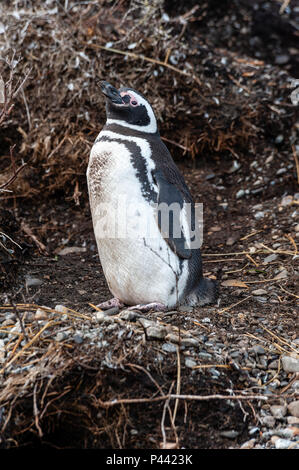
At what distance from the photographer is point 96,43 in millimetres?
4703

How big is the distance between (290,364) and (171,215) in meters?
0.90

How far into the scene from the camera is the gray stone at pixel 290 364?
8.16 feet

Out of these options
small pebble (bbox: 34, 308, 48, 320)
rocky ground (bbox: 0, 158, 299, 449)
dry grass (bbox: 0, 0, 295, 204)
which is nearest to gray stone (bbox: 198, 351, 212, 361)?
rocky ground (bbox: 0, 158, 299, 449)

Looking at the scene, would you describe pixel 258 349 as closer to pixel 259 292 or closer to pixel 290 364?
pixel 290 364

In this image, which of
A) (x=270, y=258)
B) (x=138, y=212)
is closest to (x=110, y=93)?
(x=138, y=212)

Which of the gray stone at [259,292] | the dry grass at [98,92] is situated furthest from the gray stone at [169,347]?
the dry grass at [98,92]

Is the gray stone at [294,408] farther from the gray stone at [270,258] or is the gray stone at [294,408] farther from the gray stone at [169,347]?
the gray stone at [270,258]

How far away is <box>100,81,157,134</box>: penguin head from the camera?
301cm

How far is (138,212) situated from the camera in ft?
9.32

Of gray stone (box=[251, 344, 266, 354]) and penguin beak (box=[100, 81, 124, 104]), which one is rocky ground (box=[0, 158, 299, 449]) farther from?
penguin beak (box=[100, 81, 124, 104])

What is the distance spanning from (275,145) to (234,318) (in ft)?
7.60

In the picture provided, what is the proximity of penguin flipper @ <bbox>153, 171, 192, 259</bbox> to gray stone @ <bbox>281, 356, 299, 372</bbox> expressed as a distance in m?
0.73

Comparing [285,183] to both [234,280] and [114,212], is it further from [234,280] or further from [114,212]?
[114,212]
